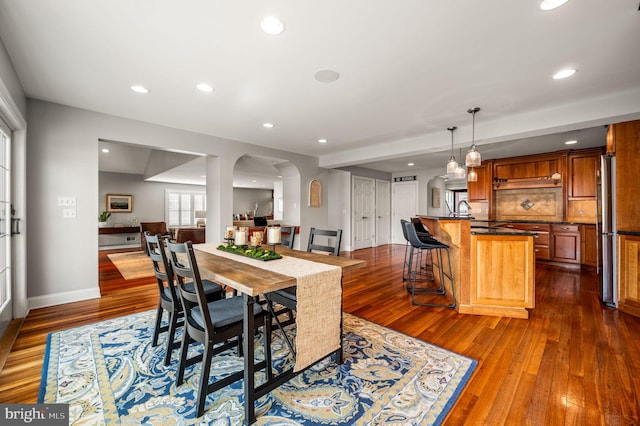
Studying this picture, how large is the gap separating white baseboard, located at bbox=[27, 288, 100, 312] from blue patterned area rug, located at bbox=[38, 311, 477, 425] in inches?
43.6

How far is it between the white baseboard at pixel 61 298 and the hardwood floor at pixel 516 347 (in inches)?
5.2

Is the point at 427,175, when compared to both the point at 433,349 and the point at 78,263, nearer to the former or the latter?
the point at 433,349

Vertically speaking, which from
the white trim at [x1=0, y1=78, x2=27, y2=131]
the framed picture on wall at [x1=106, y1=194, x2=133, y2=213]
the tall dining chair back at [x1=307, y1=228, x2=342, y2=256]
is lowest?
the tall dining chair back at [x1=307, y1=228, x2=342, y2=256]

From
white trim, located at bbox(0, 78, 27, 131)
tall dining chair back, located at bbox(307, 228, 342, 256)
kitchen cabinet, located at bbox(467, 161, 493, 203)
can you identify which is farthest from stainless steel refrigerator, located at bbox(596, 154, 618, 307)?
white trim, located at bbox(0, 78, 27, 131)

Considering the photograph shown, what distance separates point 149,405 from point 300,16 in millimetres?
2510

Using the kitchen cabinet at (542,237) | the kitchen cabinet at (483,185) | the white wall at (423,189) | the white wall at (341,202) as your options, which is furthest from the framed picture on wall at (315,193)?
the kitchen cabinet at (542,237)

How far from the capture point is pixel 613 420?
4.75ft

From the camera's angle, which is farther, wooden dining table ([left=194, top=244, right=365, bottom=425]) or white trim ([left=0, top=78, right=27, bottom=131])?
white trim ([left=0, top=78, right=27, bottom=131])

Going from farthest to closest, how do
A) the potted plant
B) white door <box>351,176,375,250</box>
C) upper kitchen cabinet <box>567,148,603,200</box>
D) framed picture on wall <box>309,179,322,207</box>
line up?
the potted plant
white door <box>351,176,375,250</box>
framed picture on wall <box>309,179,322,207</box>
upper kitchen cabinet <box>567,148,603,200</box>

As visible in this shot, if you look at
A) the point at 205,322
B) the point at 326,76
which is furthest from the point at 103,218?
the point at 205,322

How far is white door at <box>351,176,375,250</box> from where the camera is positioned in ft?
24.5

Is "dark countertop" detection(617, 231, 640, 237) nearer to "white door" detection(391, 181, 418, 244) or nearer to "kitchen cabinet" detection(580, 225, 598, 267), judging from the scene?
"kitchen cabinet" detection(580, 225, 598, 267)

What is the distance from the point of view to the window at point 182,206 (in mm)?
9953

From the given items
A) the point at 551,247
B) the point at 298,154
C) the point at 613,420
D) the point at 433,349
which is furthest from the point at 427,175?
the point at 613,420
